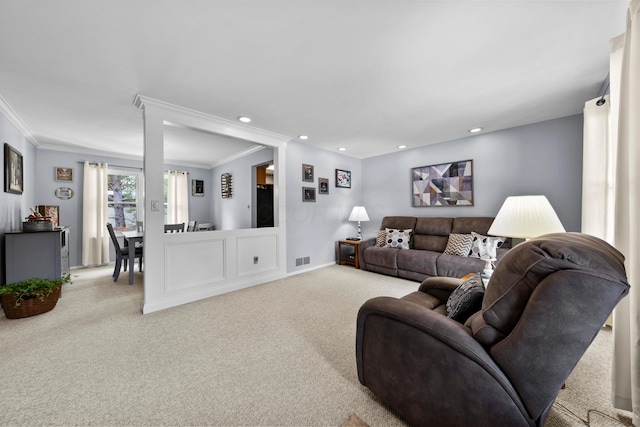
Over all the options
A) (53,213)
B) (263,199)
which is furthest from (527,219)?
(53,213)

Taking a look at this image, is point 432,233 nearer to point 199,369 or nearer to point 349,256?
point 349,256

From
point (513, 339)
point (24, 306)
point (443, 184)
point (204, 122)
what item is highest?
point (204, 122)

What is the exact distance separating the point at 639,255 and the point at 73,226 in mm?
7254

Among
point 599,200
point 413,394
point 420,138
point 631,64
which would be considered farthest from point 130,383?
point 420,138

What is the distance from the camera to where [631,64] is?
4.02 feet

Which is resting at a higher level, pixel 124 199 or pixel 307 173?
pixel 307 173

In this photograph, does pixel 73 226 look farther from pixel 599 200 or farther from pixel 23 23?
pixel 599 200

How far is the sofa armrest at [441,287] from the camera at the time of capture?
1.85 metres

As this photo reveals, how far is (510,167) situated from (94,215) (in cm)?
747

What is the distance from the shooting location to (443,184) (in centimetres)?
424

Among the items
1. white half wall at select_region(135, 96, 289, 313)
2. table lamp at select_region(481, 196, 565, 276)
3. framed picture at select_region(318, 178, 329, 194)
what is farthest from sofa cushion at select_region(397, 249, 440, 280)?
white half wall at select_region(135, 96, 289, 313)

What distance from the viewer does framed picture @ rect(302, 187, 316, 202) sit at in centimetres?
434

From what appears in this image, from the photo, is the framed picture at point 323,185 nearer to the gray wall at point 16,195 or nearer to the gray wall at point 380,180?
the gray wall at point 380,180

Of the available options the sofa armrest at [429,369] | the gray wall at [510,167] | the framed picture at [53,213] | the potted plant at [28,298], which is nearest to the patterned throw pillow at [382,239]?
the gray wall at [510,167]
